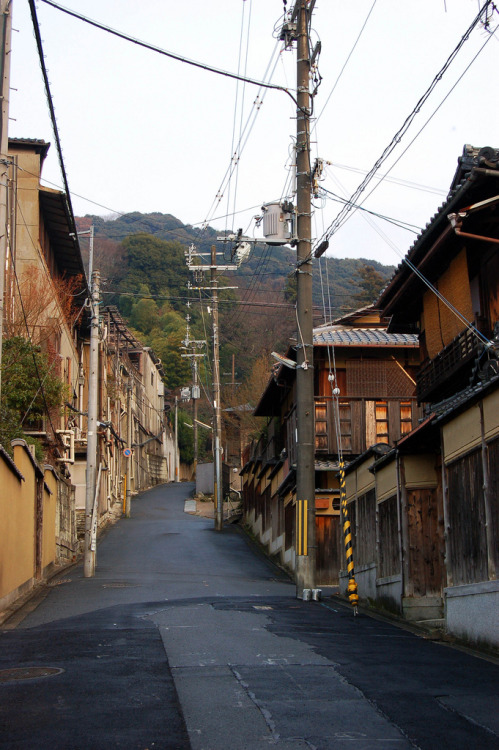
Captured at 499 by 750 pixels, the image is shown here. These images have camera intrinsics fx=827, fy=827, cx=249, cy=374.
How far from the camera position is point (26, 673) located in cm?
834

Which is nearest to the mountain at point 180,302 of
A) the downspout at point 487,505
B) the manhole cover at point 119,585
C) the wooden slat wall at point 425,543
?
the manhole cover at point 119,585

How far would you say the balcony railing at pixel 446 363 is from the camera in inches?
604

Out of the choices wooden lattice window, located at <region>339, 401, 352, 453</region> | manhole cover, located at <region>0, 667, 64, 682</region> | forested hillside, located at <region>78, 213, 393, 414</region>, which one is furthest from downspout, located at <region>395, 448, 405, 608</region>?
forested hillside, located at <region>78, 213, 393, 414</region>

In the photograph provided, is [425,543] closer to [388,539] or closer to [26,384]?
[388,539]

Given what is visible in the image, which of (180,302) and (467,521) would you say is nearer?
(467,521)

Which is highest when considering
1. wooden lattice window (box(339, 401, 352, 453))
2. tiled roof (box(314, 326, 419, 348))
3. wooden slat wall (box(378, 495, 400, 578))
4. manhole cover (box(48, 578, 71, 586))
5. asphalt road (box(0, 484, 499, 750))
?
tiled roof (box(314, 326, 419, 348))

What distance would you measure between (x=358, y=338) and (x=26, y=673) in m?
22.1

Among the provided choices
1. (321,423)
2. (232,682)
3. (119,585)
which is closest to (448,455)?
(232,682)

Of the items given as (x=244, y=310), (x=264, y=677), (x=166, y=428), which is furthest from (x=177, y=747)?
(x=166, y=428)

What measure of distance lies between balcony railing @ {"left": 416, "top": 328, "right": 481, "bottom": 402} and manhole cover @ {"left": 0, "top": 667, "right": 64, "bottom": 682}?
30.5 ft

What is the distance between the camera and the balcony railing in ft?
50.3

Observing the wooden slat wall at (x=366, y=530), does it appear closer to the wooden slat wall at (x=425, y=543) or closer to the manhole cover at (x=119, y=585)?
the wooden slat wall at (x=425, y=543)

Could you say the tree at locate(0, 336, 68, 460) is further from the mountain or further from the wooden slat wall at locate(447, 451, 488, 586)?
the mountain

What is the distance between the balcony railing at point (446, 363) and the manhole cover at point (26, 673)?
929 cm
